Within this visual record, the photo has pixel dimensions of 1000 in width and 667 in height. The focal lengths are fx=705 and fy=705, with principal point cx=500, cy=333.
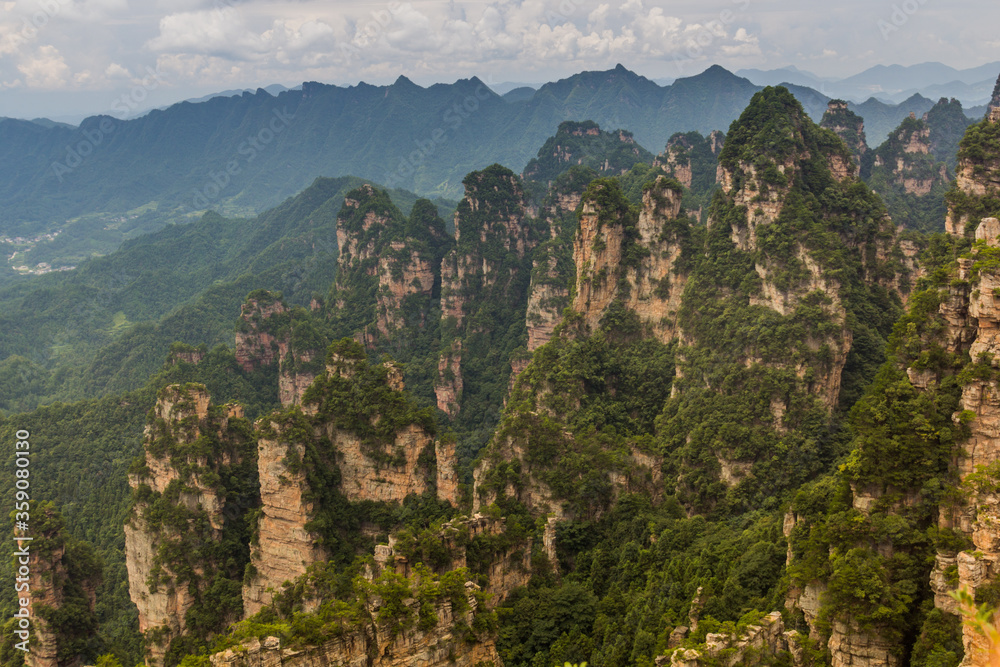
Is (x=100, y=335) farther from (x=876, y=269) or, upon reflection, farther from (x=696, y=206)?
(x=876, y=269)

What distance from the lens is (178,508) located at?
33.1 meters

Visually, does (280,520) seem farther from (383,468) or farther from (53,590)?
(53,590)

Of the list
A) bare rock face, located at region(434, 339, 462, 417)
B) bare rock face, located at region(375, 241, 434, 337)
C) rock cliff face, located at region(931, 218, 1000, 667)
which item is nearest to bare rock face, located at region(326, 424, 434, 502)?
rock cliff face, located at region(931, 218, 1000, 667)

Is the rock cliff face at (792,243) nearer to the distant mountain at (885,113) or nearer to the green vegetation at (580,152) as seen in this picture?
the green vegetation at (580,152)

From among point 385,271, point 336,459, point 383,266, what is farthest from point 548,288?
point 336,459

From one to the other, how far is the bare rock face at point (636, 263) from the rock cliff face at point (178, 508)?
26808 millimetres

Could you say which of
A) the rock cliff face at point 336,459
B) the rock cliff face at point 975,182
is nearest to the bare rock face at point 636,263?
the rock cliff face at point 975,182

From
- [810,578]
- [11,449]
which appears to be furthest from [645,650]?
[11,449]

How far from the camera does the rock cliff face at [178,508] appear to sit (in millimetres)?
31859

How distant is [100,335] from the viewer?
11319 cm

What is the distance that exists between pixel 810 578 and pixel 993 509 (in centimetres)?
492

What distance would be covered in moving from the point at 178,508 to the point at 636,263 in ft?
109

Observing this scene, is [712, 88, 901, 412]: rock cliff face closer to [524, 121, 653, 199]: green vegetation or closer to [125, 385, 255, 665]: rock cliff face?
[125, 385, 255, 665]: rock cliff face

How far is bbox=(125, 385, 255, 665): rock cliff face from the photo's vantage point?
3186 cm
